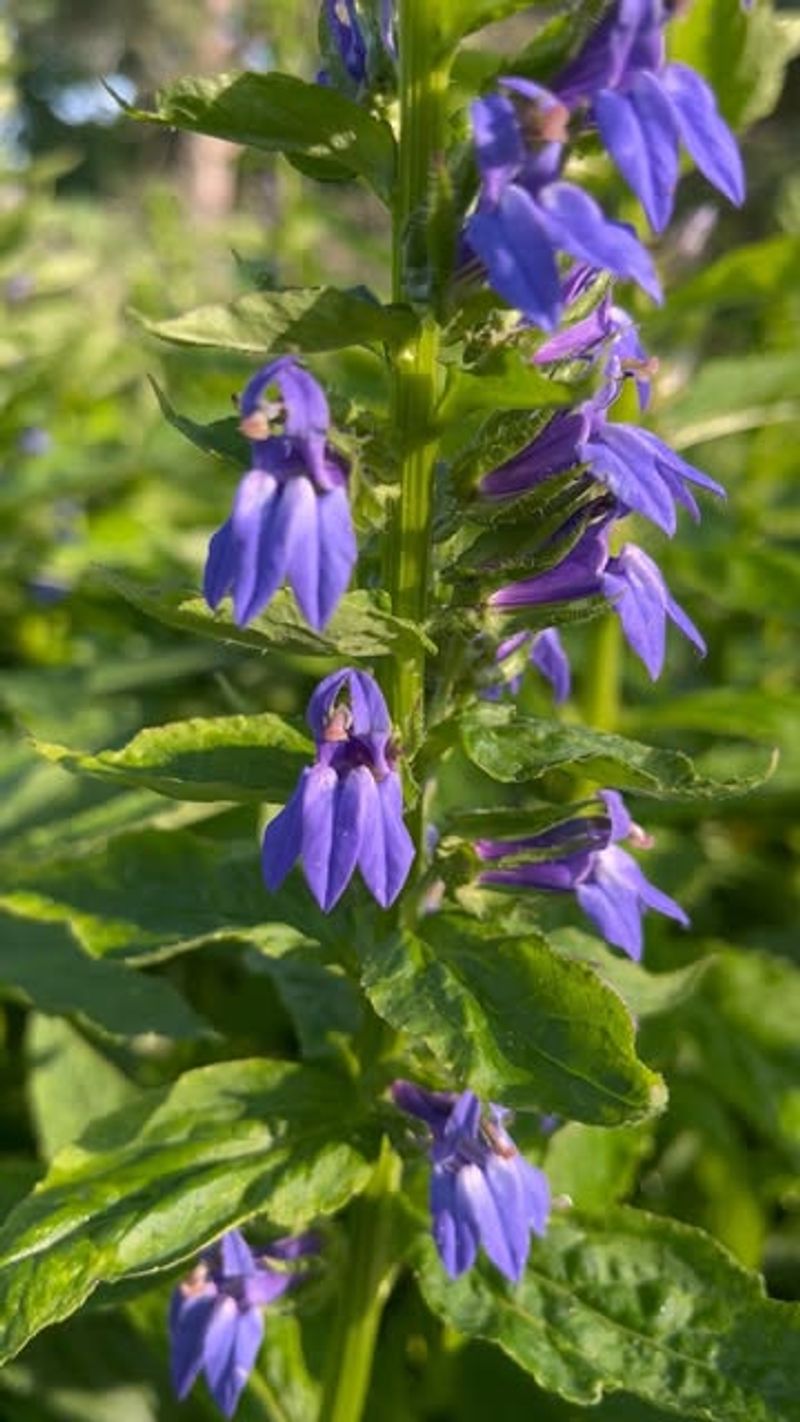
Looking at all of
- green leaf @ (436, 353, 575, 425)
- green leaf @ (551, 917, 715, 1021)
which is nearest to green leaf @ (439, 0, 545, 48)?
green leaf @ (436, 353, 575, 425)

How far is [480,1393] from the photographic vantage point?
2107 millimetres

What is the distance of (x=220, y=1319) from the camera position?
158 centimetres

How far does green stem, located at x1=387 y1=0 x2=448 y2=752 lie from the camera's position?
3.94 feet

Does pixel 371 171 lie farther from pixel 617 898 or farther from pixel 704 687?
pixel 704 687

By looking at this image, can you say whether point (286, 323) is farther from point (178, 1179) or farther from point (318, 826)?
point (178, 1179)

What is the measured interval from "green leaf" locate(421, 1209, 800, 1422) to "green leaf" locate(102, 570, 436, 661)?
0.64 metres

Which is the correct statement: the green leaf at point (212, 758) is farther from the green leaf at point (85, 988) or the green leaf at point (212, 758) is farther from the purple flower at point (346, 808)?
the green leaf at point (85, 988)

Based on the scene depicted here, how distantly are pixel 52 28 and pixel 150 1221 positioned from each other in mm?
23666

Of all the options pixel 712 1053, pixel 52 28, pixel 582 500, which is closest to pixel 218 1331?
pixel 582 500

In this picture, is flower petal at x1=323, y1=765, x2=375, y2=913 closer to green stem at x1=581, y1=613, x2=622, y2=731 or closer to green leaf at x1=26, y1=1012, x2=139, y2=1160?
green leaf at x1=26, y1=1012, x2=139, y2=1160

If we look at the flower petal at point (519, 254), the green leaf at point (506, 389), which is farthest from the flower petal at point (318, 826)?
the flower petal at point (519, 254)

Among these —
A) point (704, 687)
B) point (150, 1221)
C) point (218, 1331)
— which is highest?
point (704, 687)

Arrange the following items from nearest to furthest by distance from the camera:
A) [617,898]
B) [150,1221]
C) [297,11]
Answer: [150,1221] < [617,898] < [297,11]

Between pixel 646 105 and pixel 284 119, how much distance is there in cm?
29
